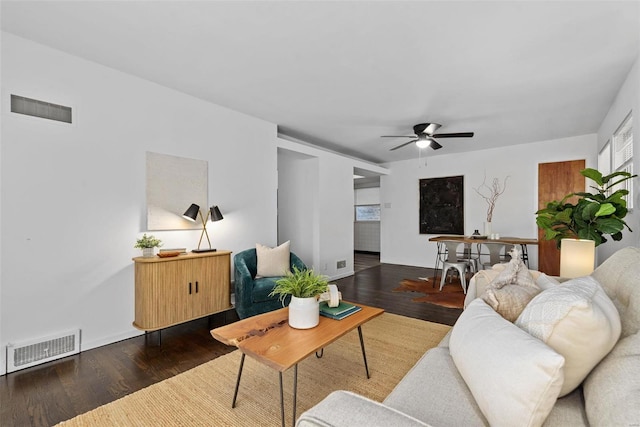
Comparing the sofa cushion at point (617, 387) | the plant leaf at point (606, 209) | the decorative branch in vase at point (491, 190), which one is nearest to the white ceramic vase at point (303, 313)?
the sofa cushion at point (617, 387)

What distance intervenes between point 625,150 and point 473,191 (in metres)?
2.76

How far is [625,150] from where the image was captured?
11.0 feet

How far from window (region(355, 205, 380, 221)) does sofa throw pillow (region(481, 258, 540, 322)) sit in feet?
26.0

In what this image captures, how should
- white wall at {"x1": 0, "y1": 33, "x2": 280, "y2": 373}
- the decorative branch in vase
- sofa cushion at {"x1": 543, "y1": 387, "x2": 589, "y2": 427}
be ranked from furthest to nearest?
1. the decorative branch in vase
2. white wall at {"x1": 0, "y1": 33, "x2": 280, "y2": 373}
3. sofa cushion at {"x1": 543, "y1": 387, "x2": 589, "y2": 427}

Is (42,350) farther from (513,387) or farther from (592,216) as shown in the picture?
(592,216)

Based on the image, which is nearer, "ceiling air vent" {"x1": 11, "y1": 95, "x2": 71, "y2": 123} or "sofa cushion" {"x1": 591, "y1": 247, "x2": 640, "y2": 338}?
"sofa cushion" {"x1": 591, "y1": 247, "x2": 640, "y2": 338}

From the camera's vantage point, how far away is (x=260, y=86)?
3145mm

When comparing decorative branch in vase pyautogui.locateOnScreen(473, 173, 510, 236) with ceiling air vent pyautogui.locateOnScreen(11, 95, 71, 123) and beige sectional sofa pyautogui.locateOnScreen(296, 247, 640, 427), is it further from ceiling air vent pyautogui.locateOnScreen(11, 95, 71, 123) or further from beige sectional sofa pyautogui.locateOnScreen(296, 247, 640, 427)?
ceiling air vent pyautogui.locateOnScreen(11, 95, 71, 123)

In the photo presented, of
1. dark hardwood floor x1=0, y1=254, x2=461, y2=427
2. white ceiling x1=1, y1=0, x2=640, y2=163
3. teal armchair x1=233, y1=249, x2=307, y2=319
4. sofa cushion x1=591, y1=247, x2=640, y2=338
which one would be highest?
white ceiling x1=1, y1=0, x2=640, y2=163

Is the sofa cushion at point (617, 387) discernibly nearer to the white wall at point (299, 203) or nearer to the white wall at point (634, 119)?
the white wall at point (634, 119)

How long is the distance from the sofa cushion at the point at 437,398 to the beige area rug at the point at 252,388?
2.68 feet

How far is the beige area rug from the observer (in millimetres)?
1664

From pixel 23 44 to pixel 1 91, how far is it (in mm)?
436

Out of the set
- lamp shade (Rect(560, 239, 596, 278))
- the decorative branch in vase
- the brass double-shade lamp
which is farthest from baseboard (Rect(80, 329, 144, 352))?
the decorative branch in vase
